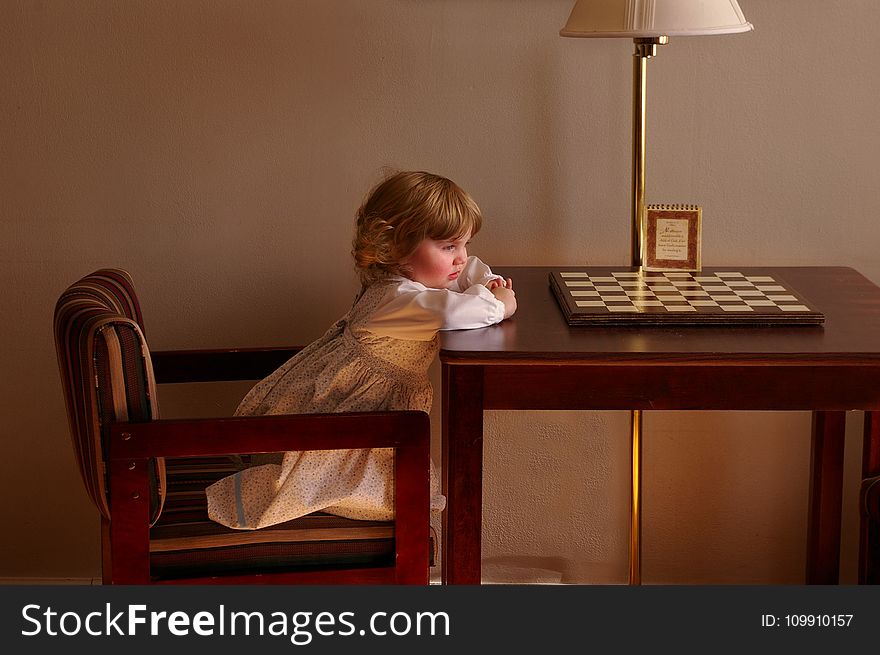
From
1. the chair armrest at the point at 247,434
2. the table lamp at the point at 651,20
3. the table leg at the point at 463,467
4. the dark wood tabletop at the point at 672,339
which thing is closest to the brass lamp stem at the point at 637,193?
the table lamp at the point at 651,20

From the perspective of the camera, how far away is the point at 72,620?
74.0 inches

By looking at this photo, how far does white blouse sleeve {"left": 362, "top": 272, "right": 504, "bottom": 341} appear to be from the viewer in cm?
189

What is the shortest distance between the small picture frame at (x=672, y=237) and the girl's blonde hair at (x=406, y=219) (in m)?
0.36

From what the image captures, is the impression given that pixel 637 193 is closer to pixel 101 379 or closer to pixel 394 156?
pixel 394 156

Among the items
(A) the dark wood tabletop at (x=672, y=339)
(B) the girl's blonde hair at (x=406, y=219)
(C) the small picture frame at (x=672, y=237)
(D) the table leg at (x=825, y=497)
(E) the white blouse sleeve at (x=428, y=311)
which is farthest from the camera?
(D) the table leg at (x=825, y=497)

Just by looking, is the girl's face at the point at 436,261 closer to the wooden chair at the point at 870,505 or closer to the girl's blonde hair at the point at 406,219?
the girl's blonde hair at the point at 406,219

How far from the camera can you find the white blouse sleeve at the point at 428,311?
74.5 inches

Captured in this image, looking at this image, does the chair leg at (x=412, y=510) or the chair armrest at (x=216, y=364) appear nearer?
the chair leg at (x=412, y=510)

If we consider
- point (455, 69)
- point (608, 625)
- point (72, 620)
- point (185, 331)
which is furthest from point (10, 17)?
point (608, 625)

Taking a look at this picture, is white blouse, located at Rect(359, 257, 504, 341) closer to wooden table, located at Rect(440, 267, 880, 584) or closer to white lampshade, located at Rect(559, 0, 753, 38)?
wooden table, located at Rect(440, 267, 880, 584)

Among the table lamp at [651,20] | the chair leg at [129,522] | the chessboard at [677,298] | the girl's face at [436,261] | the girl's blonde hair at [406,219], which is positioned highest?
the table lamp at [651,20]

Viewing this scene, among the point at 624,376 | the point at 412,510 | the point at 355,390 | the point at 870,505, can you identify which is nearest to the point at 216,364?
the point at 355,390

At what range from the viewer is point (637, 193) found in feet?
7.53

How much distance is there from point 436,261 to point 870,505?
878 mm
